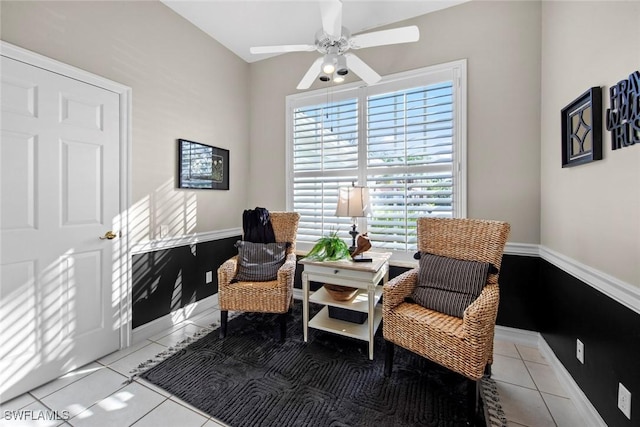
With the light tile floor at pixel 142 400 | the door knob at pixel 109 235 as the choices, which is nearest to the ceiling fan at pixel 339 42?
the door knob at pixel 109 235

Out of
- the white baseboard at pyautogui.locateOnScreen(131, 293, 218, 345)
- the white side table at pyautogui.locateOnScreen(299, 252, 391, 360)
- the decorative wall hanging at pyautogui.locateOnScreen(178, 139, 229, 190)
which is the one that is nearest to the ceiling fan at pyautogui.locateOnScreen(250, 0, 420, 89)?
the decorative wall hanging at pyautogui.locateOnScreen(178, 139, 229, 190)

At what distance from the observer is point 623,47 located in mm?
1286

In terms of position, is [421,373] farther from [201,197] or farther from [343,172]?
[201,197]

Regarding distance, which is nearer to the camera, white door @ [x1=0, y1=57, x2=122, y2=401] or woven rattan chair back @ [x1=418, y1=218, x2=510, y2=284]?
white door @ [x1=0, y1=57, x2=122, y2=401]

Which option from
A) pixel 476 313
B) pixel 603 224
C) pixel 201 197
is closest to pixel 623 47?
pixel 603 224

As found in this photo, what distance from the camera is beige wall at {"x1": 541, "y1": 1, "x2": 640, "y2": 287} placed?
1232 mm

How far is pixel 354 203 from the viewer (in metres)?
2.39

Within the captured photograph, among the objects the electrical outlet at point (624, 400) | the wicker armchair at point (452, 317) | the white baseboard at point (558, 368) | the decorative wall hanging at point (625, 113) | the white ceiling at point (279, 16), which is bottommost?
the white baseboard at point (558, 368)

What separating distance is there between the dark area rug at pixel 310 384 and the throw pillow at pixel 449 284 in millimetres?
495

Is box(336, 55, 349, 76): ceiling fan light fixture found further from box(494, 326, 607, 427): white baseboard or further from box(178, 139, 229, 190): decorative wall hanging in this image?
box(494, 326, 607, 427): white baseboard

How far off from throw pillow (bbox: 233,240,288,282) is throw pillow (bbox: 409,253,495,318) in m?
1.27

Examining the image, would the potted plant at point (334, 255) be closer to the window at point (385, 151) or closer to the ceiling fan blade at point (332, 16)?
the window at point (385, 151)

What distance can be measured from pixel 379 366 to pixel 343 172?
1.91m

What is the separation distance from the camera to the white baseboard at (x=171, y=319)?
7.81ft
